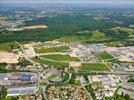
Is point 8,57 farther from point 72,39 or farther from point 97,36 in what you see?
point 97,36

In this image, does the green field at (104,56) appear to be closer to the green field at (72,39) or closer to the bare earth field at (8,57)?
the green field at (72,39)

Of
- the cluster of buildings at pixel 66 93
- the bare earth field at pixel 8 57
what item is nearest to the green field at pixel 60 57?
the bare earth field at pixel 8 57

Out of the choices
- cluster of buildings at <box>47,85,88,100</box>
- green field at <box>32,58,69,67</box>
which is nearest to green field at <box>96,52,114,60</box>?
green field at <box>32,58,69,67</box>

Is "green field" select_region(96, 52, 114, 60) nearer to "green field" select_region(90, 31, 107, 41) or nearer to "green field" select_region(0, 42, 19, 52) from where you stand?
"green field" select_region(90, 31, 107, 41)

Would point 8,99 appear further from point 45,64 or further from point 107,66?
point 107,66

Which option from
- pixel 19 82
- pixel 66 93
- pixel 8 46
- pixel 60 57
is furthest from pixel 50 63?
pixel 8 46

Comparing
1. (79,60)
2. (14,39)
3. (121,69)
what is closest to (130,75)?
(121,69)
